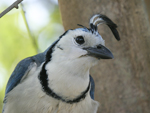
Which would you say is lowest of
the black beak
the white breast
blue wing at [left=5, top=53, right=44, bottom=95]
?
the white breast

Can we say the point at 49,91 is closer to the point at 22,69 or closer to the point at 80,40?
the point at 22,69

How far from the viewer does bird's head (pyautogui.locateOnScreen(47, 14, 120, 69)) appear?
5.68 feet

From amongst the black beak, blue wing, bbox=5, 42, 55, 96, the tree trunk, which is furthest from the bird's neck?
the tree trunk

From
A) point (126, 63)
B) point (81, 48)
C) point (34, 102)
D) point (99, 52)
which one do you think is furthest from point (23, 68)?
point (126, 63)

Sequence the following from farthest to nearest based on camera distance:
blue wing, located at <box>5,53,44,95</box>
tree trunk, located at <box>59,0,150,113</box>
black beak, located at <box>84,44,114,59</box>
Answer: tree trunk, located at <box>59,0,150,113</box>, blue wing, located at <box>5,53,44,95</box>, black beak, located at <box>84,44,114,59</box>

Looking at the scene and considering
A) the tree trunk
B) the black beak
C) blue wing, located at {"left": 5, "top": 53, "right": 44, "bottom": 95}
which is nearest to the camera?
the black beak

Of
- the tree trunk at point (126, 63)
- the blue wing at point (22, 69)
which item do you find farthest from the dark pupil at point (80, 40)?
the tree trunk at point (126, 63)

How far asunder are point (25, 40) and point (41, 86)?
291 centimetres

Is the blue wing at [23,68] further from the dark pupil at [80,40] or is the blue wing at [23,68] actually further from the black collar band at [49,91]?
the dark pupil at [80,40]

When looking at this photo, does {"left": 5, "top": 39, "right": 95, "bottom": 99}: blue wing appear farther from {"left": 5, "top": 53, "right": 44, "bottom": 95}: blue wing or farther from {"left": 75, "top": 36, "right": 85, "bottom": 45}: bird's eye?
{"left": 75, "top": 36, "right": 85, "bottom": 45}: bird's eye

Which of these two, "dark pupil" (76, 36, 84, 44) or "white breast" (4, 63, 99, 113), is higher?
"dark pupil" (76, 36, 84, 44)

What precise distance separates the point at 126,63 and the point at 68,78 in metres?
1.11

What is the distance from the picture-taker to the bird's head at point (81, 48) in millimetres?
1732

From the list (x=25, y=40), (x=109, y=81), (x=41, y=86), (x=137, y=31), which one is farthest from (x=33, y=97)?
(x=25, y=40)
